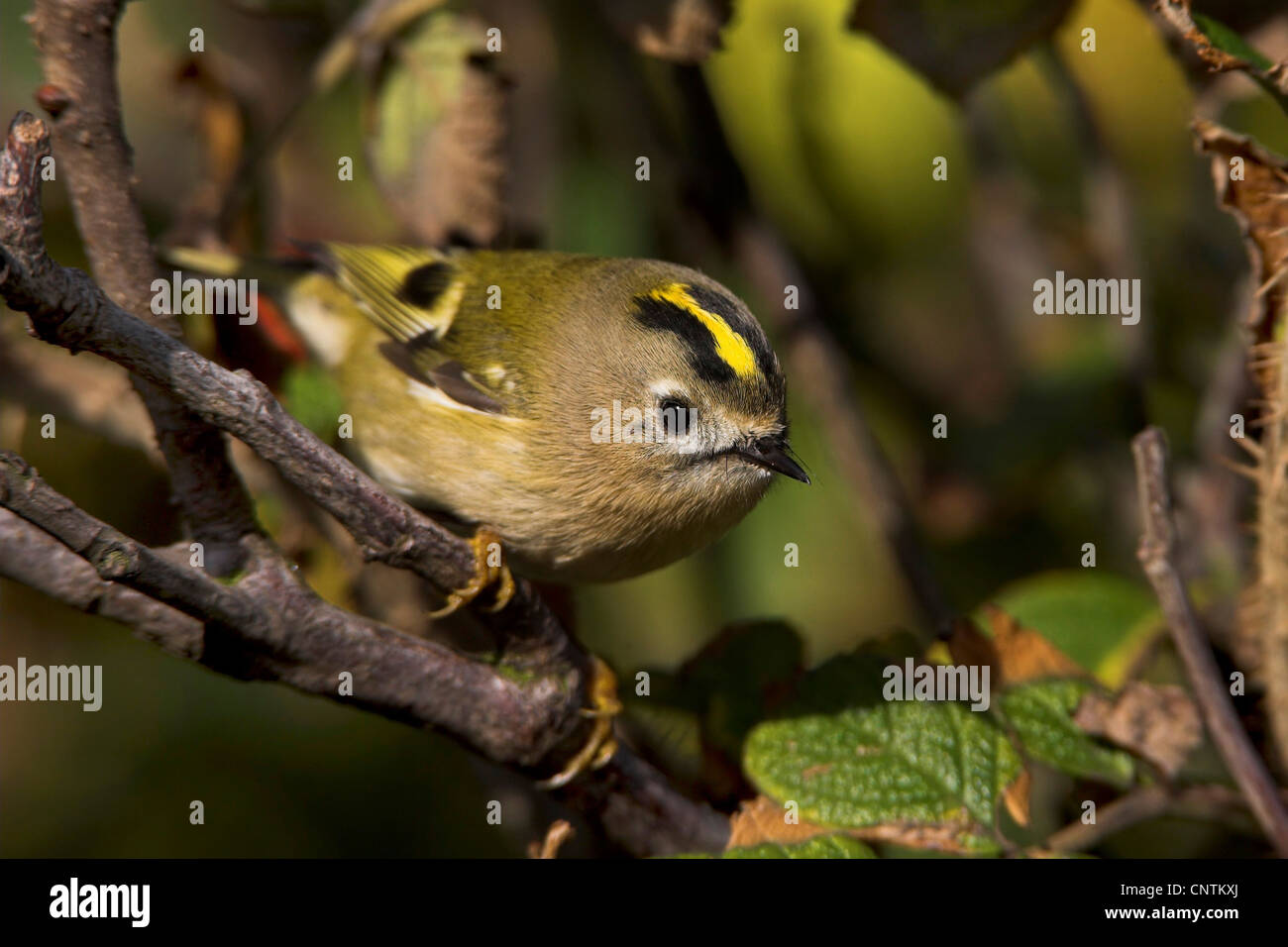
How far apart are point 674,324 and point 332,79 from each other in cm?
93

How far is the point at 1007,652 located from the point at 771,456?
0.54 m

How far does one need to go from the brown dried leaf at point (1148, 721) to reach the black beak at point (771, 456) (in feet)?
2.07

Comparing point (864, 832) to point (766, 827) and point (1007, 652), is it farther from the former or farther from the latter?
point (1007, 652)

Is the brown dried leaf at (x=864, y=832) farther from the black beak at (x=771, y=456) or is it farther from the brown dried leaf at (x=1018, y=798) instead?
the black beak at (x=771, y=456)

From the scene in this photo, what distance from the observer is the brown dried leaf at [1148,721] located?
2.02 metres

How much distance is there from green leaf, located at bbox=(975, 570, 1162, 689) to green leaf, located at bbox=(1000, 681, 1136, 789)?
0.87ft

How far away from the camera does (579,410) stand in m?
2.45

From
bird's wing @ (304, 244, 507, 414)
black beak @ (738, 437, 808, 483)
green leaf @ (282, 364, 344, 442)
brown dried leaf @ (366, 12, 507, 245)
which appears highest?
brown dried leaf @ (366, 12, 507, 245)

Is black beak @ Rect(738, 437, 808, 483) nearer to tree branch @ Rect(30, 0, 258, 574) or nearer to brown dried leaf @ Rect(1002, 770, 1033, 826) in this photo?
brown dried leaf @ Rect(1002, 770, 1033, 826)

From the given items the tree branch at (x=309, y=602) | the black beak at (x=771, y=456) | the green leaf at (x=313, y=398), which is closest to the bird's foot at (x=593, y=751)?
the tree branch at (x=309, y=602)

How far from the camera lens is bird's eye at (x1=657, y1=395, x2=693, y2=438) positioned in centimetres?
236

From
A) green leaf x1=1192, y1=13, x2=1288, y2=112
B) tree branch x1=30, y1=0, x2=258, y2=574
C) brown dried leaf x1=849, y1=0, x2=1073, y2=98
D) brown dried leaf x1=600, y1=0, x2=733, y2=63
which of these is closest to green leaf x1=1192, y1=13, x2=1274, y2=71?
green leaf x1=1192, y1=13, x2=1288, y2=112

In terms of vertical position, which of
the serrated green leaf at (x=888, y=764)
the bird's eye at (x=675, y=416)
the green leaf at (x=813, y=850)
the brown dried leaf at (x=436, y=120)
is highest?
the brown dried leaf at (x=436, y=120)

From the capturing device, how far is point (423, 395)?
2.57 metres
